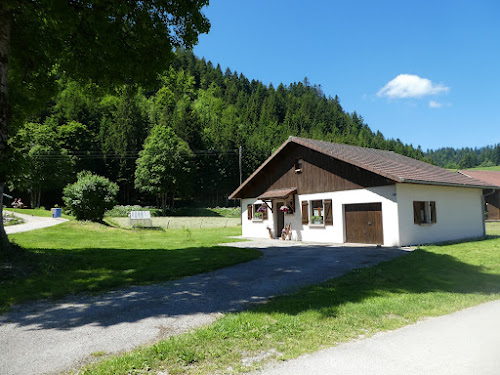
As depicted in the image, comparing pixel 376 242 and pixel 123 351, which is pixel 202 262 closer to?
pixel 123 351

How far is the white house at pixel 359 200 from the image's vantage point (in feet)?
54.9

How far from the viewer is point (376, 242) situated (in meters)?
17.3

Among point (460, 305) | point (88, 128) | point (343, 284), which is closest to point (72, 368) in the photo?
point (343, 284)

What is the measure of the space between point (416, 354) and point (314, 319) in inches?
60.3

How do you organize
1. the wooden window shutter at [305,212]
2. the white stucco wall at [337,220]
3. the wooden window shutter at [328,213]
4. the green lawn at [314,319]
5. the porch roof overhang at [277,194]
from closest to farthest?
the green lawn at [314,319] → the white stucco wall at [337,220] → the wooden window shutter at [328,213] → the wooden window shutter at [305,212] → the porch roof overhang at [277,194]

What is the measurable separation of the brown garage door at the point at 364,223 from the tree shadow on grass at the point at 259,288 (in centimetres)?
525

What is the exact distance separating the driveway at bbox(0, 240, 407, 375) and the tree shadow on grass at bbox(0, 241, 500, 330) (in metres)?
0.02

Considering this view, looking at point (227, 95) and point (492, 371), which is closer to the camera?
point (492, 371)

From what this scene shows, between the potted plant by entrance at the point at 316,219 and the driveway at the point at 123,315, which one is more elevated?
the potted plant by entrance at the point at 316,219

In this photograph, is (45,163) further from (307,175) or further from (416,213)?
(416,213)

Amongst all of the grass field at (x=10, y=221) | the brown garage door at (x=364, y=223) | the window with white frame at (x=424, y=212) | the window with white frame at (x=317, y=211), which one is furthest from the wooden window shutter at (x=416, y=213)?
the grass field at (x=10, y=221)

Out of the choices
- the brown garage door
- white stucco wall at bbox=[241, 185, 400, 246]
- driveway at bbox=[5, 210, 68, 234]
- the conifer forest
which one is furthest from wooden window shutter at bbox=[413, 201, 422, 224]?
the conifer forest

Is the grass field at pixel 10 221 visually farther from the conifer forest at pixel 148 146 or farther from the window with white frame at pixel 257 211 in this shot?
the window with white frame at pixel 257 211

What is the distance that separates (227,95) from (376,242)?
Result: 101 meters
